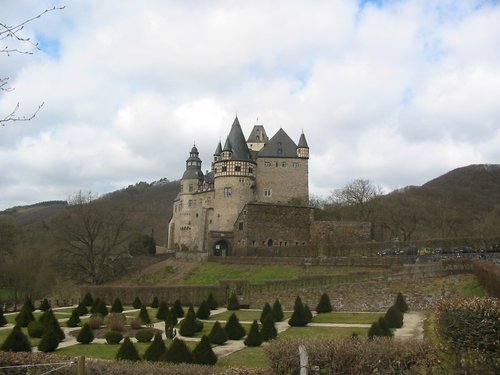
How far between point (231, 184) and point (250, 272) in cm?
1440

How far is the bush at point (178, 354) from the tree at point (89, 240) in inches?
1472

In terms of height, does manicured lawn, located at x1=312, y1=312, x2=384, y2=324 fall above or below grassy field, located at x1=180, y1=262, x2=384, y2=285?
below

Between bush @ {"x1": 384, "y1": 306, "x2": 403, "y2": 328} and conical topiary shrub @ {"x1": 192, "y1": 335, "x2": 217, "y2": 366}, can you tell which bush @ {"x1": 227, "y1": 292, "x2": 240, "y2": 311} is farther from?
conical topiary shrub @ {"x1": 192, "y1": 335, "x2": 217, "y2": 366}

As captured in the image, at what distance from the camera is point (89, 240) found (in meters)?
50.6

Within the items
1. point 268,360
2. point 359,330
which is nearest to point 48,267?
point 359,330

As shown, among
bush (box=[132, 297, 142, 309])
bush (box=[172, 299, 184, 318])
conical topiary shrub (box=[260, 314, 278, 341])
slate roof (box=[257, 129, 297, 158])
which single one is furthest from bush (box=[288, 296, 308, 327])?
slate roof (box=[257, 129, 297, 158])

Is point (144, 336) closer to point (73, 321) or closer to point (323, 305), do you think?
point (73, 321)

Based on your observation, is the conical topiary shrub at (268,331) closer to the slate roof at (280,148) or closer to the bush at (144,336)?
the bush at (144,336)

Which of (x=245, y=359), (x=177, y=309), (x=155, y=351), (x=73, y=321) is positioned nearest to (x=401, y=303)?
(x=177, y=309)

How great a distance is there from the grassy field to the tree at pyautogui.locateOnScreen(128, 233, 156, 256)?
54.7 feet

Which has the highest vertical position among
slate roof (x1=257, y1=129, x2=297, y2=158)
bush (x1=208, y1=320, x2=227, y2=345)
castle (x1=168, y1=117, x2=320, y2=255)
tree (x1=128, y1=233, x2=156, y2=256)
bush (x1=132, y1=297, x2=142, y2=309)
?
slate roof (x1=257, y1=129, x2=297, y2=158)

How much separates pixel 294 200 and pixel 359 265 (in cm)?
1869

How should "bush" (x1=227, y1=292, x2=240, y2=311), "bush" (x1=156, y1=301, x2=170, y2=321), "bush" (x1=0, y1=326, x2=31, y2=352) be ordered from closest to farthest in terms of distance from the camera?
1. "bush" (x1=0, y1=326, x2=31, y2=352)
2. "bush" (x1=156, y1=301, x2=170, y2=321)
3. "bush" (x1=227, y1=292, x2=240, y2=311)

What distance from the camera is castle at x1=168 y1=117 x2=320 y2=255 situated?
52062 millimetres
